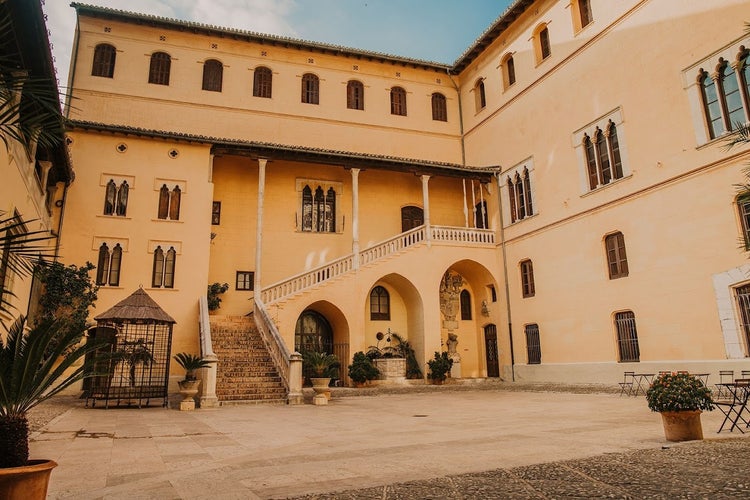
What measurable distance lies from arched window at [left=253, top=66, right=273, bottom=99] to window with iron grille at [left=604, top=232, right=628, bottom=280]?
50.5 ft

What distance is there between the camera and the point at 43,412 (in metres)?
11.7

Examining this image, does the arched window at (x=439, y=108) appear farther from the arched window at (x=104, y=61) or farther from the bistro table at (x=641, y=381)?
the bistro table at (x=641, y=381)

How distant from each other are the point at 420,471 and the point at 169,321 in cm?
1043

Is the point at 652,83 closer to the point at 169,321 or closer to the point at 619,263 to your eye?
the point at 619,263

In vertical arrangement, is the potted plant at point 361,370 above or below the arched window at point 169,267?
below

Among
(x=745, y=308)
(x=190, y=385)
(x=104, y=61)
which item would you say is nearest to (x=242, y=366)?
(x=190, y=385)

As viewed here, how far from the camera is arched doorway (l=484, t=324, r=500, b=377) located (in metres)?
22.4

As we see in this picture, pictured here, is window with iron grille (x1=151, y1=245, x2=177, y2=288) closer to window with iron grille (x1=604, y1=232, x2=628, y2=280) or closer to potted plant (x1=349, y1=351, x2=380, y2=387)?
potted plant (x1=349, y1=351, x2=380, y2=387)

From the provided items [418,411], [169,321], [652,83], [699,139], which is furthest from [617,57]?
[169,321]

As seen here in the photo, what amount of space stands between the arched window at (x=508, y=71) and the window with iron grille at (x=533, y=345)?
34.0ft

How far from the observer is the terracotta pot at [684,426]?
6.79 metres

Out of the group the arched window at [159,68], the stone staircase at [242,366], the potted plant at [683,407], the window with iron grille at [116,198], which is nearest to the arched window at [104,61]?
the arched window at [159,68]

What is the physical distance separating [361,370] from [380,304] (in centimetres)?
452

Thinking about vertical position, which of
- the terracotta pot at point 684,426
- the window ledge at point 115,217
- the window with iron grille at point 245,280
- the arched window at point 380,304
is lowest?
the terracotta pot at point 684,426
